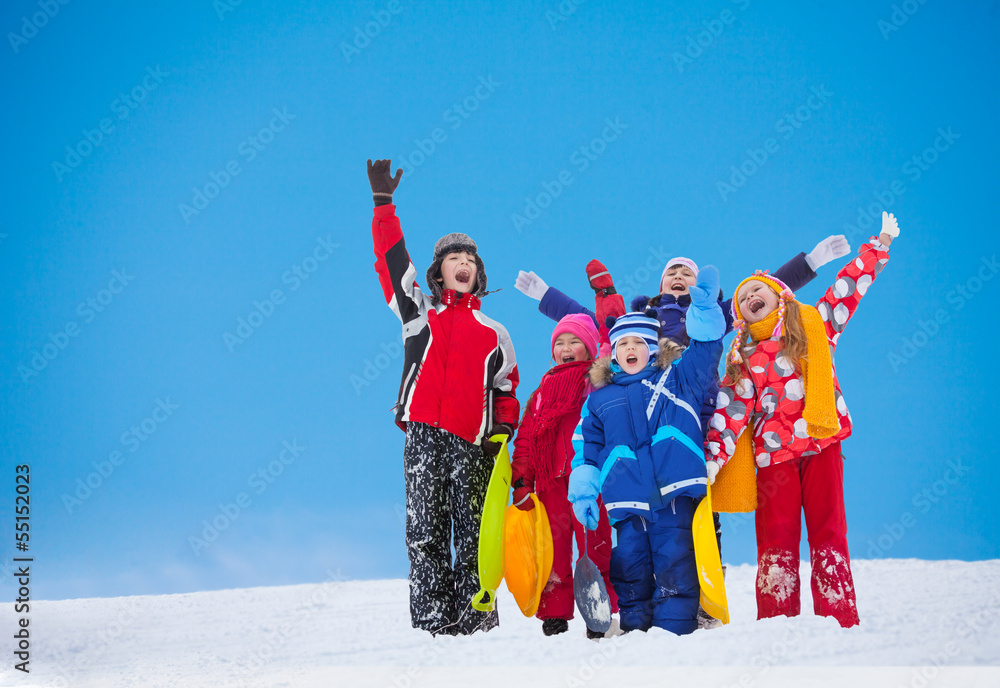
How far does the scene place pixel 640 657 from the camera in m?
3.49

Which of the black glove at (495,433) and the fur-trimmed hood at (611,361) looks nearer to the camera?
the fur-trimmed hood at (611,361)

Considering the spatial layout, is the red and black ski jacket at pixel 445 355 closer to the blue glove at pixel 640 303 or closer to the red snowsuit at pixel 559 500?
the red snowsuit at pixel 559 500

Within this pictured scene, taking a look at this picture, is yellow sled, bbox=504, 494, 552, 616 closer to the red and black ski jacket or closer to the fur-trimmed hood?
the red and black ski jacket

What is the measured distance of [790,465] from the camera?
3.98 meters

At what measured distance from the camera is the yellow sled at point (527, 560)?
402 cm

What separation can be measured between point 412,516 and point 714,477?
1.62 m

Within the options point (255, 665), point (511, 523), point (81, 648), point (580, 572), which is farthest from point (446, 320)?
point (81, 648)

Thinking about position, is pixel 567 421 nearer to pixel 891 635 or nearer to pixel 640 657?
pixel 640 657

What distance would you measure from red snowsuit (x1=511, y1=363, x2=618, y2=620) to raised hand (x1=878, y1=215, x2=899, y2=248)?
178 centimetres

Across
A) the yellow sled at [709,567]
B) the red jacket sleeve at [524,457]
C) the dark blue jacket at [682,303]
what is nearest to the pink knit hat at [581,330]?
the dark blue jacket at [682,303]

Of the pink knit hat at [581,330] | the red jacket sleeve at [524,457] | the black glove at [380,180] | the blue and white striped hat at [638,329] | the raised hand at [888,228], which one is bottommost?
the red jacket sleeve at [524,457]

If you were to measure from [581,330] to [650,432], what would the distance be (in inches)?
36.9

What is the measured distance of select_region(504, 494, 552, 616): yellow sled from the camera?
158 inches

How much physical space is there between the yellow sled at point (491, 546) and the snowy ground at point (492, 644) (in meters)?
0.22
